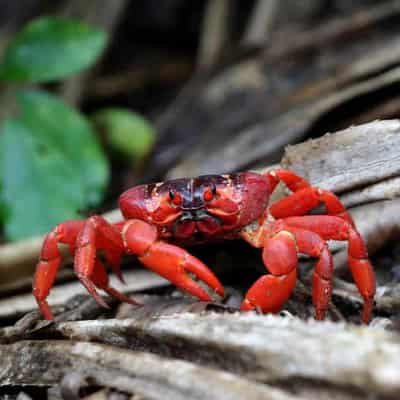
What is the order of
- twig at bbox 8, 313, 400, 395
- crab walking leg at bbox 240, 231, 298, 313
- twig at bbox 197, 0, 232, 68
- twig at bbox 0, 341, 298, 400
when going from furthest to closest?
twig at bbox 197, 0, 232, 68 → crab walking leg at bbox 240, 231, 298, 313 → twig at bbox 0, 341, 298, 400 → twig at bbox 8, 313, 400, 395

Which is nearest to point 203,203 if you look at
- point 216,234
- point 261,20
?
point 216,234

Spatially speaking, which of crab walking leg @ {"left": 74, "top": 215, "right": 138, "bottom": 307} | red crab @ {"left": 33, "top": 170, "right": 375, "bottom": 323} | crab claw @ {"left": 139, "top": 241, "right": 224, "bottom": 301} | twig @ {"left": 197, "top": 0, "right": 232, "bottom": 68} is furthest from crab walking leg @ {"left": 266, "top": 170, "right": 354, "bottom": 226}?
twig @ {"left": 197, "top": 0, "right": 232, "bottom": 68}

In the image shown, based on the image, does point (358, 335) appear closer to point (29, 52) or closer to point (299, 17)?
point (29, 52)

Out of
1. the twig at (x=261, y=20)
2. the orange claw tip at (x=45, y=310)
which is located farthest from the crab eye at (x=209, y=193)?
the twig at (x=261, y=20)

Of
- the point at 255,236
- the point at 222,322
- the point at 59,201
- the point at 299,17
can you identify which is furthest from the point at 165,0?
the point at 222,322

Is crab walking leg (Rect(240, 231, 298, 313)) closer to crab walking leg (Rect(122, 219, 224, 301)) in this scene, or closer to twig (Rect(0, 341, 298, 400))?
crab walking leg (Rect(122, 219, 224, 301))
